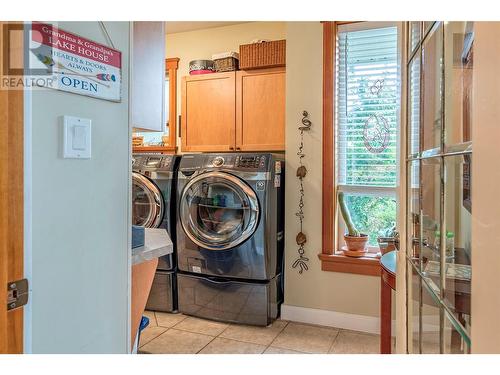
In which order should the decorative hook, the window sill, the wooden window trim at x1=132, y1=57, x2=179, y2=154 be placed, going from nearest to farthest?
the window sill
the decorative hook
the wooden window trim at x1=132, y1=57, x2=179, y2=154

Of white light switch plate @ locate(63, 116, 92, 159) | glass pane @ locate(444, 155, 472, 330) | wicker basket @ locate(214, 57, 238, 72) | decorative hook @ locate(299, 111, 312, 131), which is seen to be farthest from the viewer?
wicker basket @ locate(214, 57, 238, 72)

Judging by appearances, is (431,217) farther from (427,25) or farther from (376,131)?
(376,131)

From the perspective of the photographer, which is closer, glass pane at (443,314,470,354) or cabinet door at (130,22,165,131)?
glass pane at (443,314,470,354)

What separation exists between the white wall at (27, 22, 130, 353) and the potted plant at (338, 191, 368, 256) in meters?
2.02

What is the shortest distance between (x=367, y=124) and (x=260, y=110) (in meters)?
0.90

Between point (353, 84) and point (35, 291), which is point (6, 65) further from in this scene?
point (353, 84)

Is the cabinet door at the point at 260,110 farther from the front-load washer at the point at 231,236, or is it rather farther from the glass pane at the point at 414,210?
the glass pane at the point at 414,210

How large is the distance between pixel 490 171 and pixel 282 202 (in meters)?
2.59

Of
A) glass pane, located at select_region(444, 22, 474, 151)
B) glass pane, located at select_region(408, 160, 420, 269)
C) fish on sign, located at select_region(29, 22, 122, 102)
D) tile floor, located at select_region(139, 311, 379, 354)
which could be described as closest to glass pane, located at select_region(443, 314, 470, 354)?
glass pane, located at select_region(408, 160, 420, 269)

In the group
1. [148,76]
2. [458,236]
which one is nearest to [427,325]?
[458,236]

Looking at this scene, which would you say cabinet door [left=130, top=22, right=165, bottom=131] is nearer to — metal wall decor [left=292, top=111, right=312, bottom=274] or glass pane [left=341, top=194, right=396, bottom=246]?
metal wall decor [left=292, top=111, right=312, bottom=274]

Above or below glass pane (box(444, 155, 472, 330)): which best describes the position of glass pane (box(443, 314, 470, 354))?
below

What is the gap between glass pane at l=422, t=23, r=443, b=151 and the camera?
3.09 ft

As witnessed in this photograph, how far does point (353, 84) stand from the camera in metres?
3.01
